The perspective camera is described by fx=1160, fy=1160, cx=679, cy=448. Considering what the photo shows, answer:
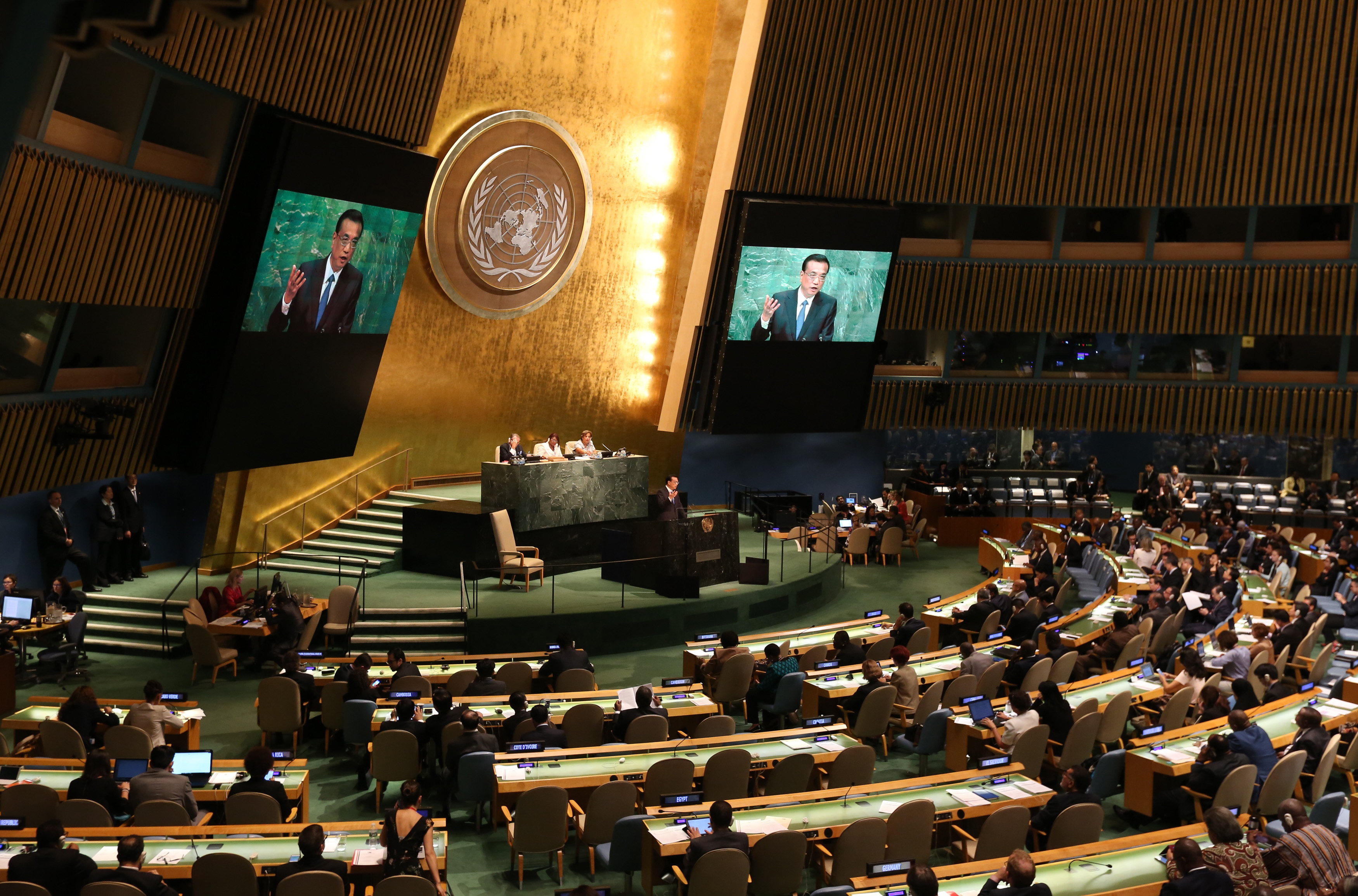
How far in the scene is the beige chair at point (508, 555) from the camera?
15773mm

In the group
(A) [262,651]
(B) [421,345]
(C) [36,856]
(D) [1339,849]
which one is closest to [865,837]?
(D) [1339,849]

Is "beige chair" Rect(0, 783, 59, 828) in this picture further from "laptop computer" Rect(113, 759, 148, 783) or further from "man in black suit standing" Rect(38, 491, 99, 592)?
"man in black suit standing" Rect(38, 491, 99, 592)

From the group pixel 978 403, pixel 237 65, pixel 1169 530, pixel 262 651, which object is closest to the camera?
pixel 237 65

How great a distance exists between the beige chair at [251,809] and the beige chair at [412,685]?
306 cm

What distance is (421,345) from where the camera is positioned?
60.4 feet

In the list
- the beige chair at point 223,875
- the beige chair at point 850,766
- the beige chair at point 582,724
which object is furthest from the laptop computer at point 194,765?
the beige chair at point 850,766

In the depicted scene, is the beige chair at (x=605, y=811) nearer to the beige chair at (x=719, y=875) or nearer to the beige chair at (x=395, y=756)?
the beige chair at (x=719, y=875)

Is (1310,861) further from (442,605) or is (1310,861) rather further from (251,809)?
(442,605)

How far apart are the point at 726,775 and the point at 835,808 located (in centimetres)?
98

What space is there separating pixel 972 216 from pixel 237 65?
14.0 meters

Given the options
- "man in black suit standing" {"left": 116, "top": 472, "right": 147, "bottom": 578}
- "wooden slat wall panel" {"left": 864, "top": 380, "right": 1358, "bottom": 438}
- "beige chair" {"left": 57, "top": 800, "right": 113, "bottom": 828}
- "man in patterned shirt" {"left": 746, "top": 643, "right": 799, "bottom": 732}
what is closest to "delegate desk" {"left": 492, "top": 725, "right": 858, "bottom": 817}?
"man in patterned shirt" {"left": 746, "top": 643, "right": 799, "bottom": 732}

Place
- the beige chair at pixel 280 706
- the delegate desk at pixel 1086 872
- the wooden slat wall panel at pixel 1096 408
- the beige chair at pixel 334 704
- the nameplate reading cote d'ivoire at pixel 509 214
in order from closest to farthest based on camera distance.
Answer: the delegate desk at pixel 1086 872 < the beige chair at pixel 280 706 < the beige chair at pixel 334 704 < the nameplate reading cote d'ivoire at pixel 509 214 < the wooden slat wall panel at pixel 1096 408

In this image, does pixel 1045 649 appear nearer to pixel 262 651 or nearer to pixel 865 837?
pixel 865 837

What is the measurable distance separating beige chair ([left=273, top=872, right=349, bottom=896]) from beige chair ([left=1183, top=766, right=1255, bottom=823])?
19.9 feet
